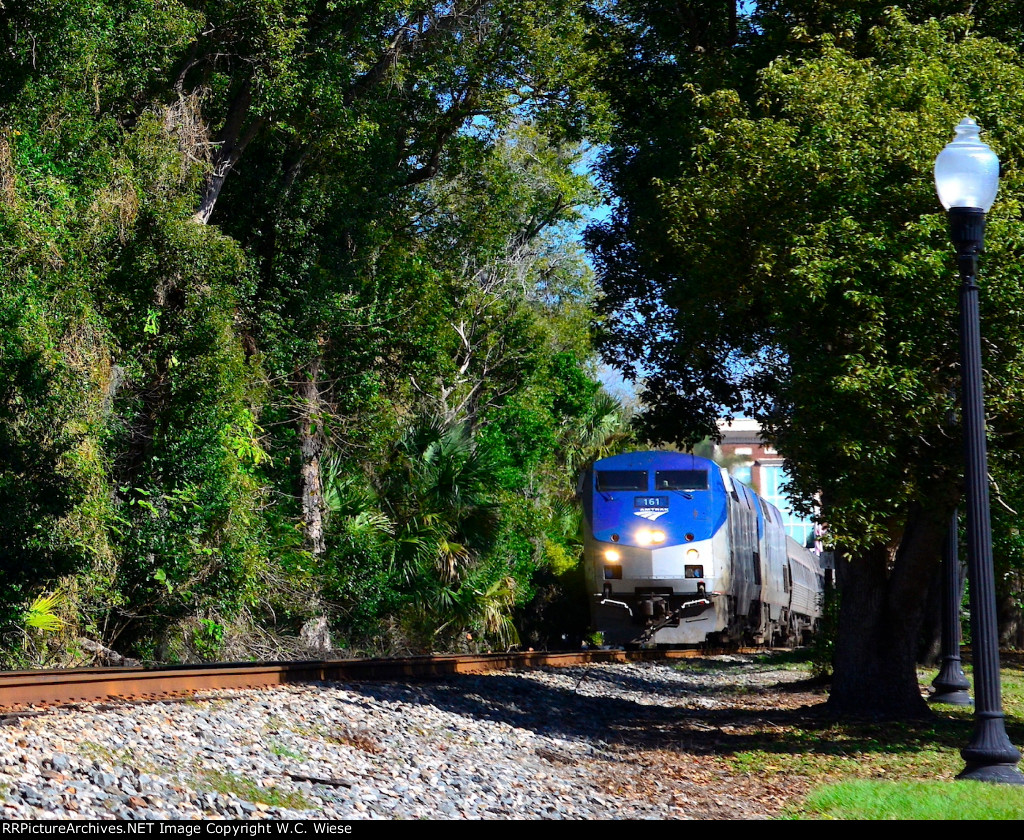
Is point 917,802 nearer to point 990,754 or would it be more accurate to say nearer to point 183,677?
point 990,754

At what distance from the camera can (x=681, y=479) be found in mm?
21750

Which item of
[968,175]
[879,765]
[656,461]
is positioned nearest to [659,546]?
[656,461]

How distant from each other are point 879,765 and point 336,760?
5.04m

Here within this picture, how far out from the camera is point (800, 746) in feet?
38.0

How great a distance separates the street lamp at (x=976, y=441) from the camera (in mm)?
7973

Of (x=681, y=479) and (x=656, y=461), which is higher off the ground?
(x=656, y=461)

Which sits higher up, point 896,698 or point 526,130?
point 526,130

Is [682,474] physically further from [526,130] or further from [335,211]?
[526,130]

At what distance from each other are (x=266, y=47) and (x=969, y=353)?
14.5 meters

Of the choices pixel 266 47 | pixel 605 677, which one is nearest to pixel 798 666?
pixel 605 677

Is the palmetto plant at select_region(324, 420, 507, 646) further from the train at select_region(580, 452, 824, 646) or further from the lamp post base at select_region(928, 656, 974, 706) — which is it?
the lamp post base at select_region(928, 656, 974, 706)

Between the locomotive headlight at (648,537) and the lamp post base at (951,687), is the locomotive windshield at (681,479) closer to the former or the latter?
the locomotive headlight at (648,537)

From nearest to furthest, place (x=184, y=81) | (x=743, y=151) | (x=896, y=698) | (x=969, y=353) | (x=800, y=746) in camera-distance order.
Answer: (x=969, y=353), (x=800, y=746), (x=743, y=151), (x=896, y=698), (x=184, y=81)

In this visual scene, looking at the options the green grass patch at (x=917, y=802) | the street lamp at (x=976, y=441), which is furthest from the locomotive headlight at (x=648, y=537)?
the street lamp at (x=976, y=441)
